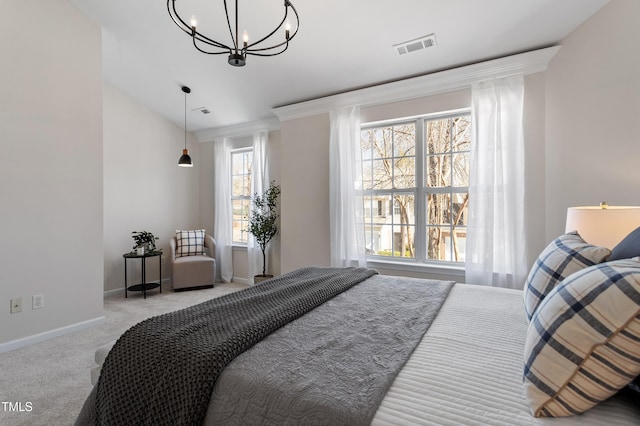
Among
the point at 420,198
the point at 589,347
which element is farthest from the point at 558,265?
the point at 420,198

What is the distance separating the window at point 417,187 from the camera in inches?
133

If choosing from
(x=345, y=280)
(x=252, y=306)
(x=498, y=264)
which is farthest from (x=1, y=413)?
(x=498, y=264)

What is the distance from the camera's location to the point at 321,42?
3.05 m

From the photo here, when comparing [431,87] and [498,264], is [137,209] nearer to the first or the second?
[431,87]

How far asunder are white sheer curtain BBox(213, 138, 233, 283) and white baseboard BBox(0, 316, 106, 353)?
1.98 m

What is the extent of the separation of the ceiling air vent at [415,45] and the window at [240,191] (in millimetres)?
2915

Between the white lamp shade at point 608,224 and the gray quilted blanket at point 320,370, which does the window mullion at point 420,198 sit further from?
the gray quilted blanket at point 320,370

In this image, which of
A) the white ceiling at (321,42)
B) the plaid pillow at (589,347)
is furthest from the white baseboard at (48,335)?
the plaid pillow at (589,347)

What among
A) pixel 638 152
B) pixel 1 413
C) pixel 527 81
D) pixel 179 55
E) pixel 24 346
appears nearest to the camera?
pixel 1 413

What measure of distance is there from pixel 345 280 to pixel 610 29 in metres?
2.84

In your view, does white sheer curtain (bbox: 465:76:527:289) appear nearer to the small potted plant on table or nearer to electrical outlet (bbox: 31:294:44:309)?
electrical outlet (bbox: 31:294:44:309)

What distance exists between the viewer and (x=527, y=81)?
2924mm

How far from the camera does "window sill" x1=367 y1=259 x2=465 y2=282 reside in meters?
3.26

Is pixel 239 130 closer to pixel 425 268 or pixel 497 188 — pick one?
pixel 425 268
